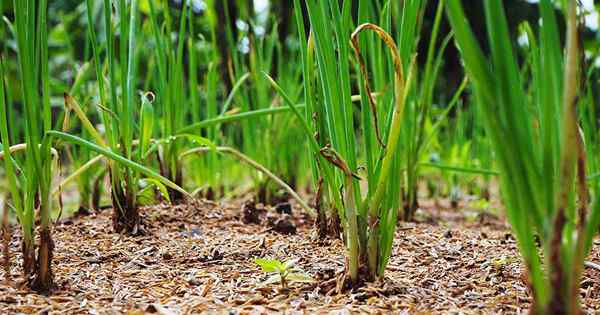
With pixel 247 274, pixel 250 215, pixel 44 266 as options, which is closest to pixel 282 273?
pixel 247 274

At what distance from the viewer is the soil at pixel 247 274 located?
2.16 ft

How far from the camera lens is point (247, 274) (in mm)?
795

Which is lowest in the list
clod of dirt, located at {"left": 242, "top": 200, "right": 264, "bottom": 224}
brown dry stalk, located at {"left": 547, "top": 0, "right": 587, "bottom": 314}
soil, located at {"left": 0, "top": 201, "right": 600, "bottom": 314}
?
soil, located at {"left": 0, "top": 201, "right": 600, "bottom": 314}

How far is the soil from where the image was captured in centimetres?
66

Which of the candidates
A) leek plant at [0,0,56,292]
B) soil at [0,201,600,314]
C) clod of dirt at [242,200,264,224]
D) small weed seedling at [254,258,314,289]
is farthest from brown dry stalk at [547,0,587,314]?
clod of dirt at [242,200,264,224]

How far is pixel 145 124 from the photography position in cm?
106

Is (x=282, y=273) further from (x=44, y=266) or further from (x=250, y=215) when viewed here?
(x=250, y=215)

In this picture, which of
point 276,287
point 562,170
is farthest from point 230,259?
point 562,170

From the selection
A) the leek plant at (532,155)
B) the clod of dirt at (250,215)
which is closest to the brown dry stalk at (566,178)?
the leek plant at (532,155)

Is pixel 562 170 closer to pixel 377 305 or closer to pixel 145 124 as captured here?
pixel 377 305

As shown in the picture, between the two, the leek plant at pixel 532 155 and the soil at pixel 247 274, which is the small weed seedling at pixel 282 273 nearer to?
the soil at pixel 247 274

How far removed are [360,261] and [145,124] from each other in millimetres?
532

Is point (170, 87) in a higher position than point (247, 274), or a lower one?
higher

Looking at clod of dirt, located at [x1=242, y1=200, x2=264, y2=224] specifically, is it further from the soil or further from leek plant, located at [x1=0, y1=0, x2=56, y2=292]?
leek plant, located at [x1=0, y1=0, x2=56, y2=292]
